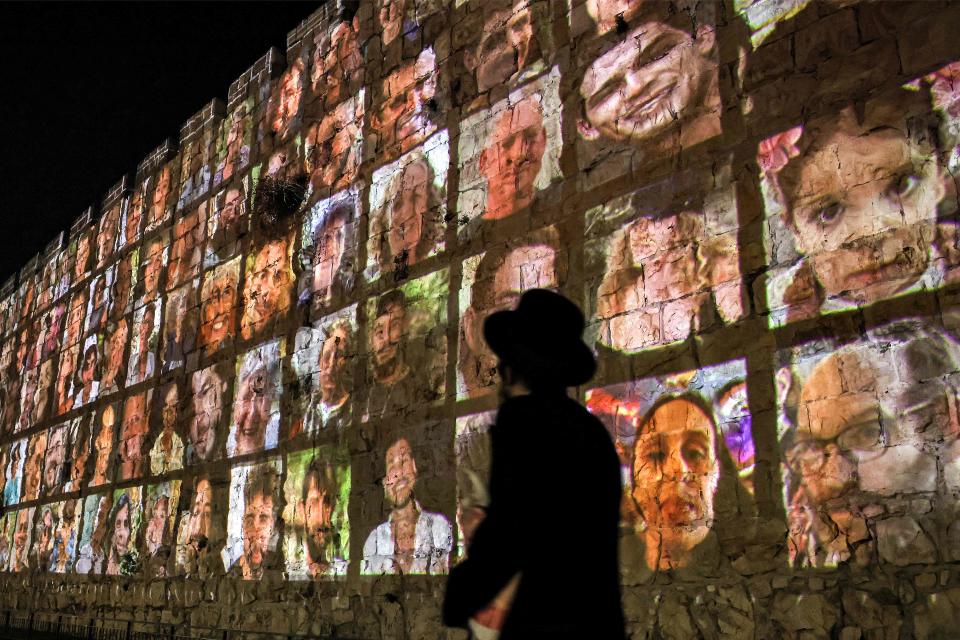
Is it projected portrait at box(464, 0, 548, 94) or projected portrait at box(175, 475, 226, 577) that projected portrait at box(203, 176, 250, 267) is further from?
projected portrait at box(464, 0, 548, 94)

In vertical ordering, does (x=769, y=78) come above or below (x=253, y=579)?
above

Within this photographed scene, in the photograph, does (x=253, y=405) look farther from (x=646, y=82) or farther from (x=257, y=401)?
(x=646, y=82)

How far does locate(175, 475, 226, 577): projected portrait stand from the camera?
352 inches

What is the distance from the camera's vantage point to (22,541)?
46.6ft

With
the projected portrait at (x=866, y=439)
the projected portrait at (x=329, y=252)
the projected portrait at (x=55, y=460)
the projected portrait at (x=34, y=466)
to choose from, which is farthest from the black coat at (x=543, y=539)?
the projected portrait at (x=34, y=466)

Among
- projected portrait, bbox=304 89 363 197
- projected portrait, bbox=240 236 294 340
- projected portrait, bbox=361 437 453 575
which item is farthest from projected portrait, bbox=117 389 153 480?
projected portrait, bbox=361 437 453 575

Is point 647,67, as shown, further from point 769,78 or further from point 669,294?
point 669,294

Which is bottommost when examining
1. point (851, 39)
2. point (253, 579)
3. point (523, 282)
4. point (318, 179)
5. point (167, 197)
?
point (253, 579)

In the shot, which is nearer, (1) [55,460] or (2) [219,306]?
(2) [219,306]

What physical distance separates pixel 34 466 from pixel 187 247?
20.5ft

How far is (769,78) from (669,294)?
4.63ft

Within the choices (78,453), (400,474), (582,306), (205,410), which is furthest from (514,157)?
(78,453)

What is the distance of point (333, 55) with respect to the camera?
30.1 feet

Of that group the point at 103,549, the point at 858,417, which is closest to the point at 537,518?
the point at 858,417
